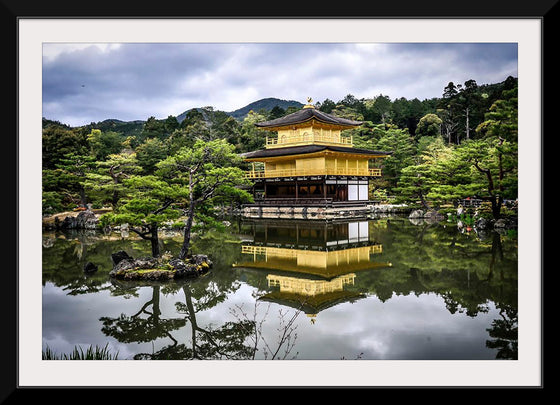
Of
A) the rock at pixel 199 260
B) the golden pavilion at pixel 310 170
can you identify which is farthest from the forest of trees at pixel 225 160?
the golden pavilion at pixel 310 170

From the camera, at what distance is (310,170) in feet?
72.4

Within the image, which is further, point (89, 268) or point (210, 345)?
point (89, 268)

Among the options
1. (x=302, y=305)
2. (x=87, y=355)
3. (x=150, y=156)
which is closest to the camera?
(x=87, y=355)

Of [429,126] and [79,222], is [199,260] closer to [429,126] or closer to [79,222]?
[79,222]

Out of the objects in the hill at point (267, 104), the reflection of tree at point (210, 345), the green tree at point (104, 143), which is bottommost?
the reflection of tree at point (210, 345)

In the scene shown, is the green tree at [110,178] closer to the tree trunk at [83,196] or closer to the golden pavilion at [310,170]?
the tree trunk at [83,196]

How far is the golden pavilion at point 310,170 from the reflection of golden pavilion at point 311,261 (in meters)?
5.98

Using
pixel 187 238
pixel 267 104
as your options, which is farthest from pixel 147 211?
pixel 267 104

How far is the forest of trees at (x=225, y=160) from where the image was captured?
8508 mm

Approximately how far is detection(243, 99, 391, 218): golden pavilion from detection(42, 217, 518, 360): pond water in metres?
10.5

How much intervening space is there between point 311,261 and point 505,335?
16.2 ft
